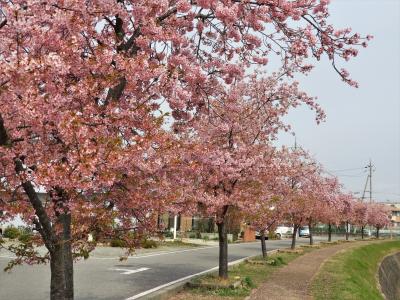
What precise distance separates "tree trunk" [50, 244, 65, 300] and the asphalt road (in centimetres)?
593

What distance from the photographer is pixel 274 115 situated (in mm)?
16969

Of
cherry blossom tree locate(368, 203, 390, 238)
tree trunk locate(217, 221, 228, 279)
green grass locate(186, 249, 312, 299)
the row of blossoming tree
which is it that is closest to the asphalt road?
green grass locate(186, 249, 312, 299)

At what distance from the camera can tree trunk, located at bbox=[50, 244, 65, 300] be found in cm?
625

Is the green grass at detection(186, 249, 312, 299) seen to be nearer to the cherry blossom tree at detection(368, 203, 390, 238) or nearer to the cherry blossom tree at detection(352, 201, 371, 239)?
the cherry blossom tree at detection(352, 201, 371, 239)

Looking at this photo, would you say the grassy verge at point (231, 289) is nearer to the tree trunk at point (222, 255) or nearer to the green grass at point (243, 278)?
the green grass at point (243, 278)

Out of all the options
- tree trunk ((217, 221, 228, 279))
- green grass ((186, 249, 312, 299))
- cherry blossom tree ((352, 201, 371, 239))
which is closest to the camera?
green grass ((186, 249, 312, 299))

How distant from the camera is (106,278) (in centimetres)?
1611

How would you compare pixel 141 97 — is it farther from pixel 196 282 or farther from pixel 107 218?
pixel 196 282

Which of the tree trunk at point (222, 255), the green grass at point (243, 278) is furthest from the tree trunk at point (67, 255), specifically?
the tree trunk at point (222, 255)

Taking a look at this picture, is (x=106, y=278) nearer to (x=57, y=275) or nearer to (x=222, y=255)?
(x=222, y=255)

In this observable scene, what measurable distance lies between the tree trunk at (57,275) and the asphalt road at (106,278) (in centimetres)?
593

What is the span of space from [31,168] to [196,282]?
891 cm

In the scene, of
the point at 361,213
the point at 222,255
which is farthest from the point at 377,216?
the point at 222,255

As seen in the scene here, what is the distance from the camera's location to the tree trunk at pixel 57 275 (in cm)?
625
